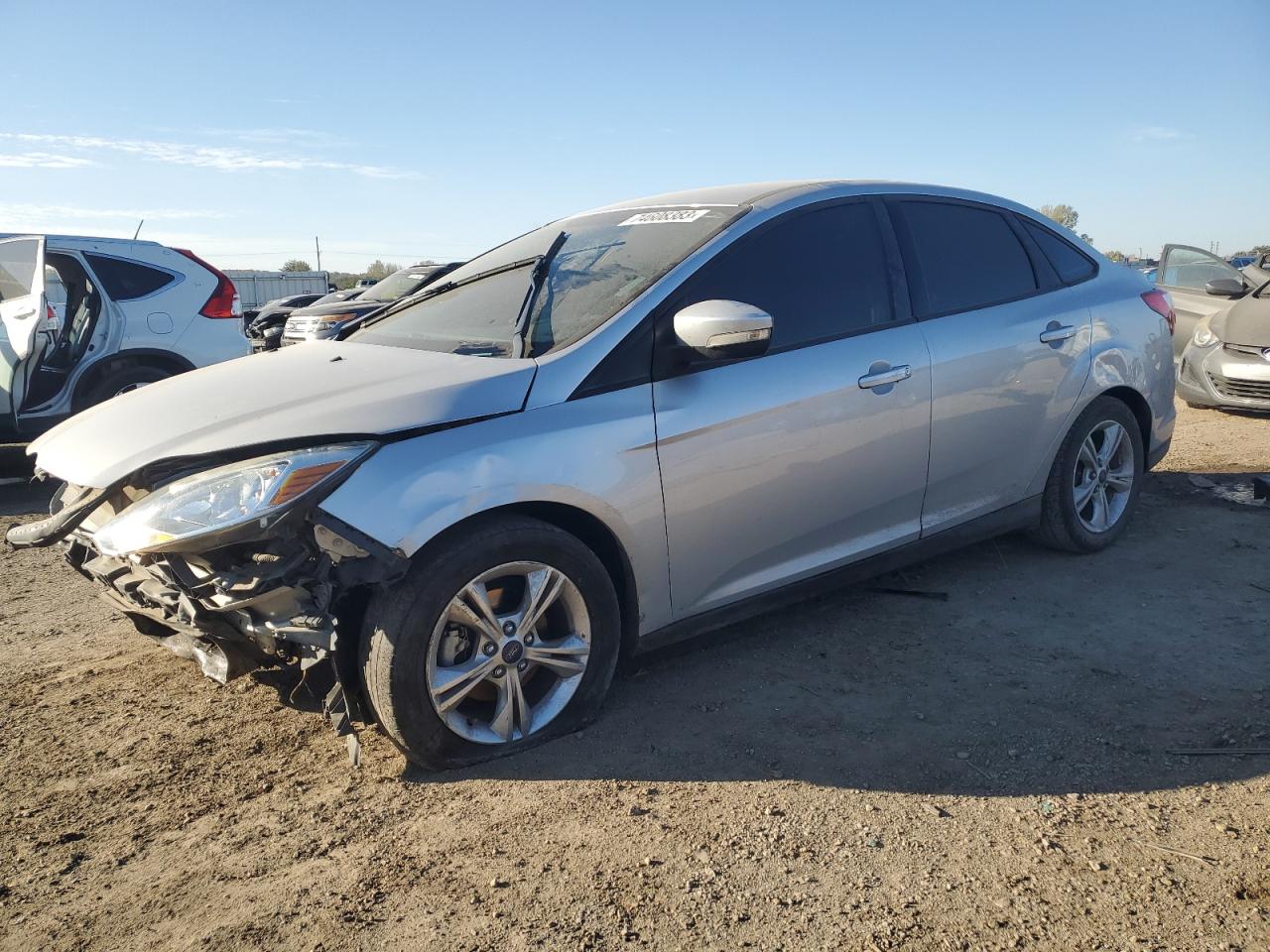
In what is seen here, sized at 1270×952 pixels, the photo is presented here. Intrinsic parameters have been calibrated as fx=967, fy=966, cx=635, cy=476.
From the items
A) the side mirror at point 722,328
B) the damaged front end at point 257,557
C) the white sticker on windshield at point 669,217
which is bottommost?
the damaged front end at point 257,557

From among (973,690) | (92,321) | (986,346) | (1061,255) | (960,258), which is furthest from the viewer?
(92,321)

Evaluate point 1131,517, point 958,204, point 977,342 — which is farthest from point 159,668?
point 1131,517

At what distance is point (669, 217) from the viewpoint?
3.88 meters

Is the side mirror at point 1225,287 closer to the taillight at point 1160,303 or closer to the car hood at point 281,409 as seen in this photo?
the taillight at point 1160,303

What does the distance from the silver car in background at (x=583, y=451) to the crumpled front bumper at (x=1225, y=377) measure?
522 cm

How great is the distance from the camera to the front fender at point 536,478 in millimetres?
2721

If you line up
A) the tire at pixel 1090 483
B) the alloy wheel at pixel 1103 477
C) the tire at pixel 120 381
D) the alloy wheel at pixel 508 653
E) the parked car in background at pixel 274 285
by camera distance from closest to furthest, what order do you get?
the alloy wheel at pixel 508 653 → the tire at pixel 1090 483 → the alloy wheel at pixel 1103 477 → the tire at pixel 120 381 → the parked car in background at pixel 274 285

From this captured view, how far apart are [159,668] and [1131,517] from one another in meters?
4.80

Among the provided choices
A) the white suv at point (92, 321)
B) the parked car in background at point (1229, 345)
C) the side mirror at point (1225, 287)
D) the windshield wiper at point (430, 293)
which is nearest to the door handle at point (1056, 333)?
the windshield wiper at point (430, 293)

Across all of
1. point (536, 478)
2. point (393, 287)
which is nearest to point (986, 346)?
point (536, 478)

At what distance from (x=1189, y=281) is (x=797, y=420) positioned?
923 cm

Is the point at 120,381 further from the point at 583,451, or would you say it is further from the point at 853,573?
the point at 853,573

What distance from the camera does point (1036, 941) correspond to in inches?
86.4

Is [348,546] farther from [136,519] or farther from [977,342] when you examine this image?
[977,342]
